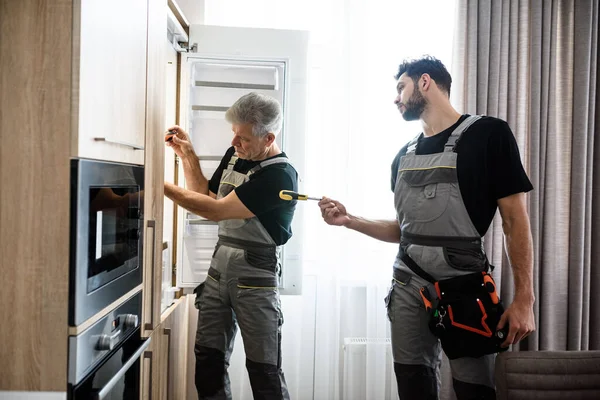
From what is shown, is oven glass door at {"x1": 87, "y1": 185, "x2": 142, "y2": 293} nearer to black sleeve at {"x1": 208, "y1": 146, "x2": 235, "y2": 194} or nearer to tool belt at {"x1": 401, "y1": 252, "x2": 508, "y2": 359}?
black sleeve at {"x1": 208, "y1": 146, "x2": 235, "y2": 194}

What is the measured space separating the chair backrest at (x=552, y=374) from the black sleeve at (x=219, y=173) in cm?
134

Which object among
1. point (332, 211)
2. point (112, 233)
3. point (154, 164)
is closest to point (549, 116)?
point (332, 211)

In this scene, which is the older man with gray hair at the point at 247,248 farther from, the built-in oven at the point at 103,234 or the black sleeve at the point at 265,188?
the built-in oven at the point at 103,234

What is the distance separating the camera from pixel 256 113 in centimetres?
202

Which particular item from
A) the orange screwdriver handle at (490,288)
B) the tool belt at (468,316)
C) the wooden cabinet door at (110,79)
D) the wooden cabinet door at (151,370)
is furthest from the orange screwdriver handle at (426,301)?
the wooden cabinet door at (110,79)

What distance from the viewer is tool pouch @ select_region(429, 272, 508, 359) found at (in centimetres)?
173

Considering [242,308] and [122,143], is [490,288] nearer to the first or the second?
[242,308]

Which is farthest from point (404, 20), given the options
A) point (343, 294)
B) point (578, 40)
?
point (343, 294)

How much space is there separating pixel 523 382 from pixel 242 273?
1166 millimetres

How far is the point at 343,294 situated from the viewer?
8.98 feet

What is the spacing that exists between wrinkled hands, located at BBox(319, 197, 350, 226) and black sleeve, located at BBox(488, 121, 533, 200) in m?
0.61

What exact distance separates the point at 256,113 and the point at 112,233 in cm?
87

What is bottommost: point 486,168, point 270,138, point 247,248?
point 247,248

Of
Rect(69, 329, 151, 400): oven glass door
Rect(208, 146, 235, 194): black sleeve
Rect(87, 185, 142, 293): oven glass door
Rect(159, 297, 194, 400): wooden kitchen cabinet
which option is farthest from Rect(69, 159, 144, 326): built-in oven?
Rect(208, 146, 235, 194): black sleeve
